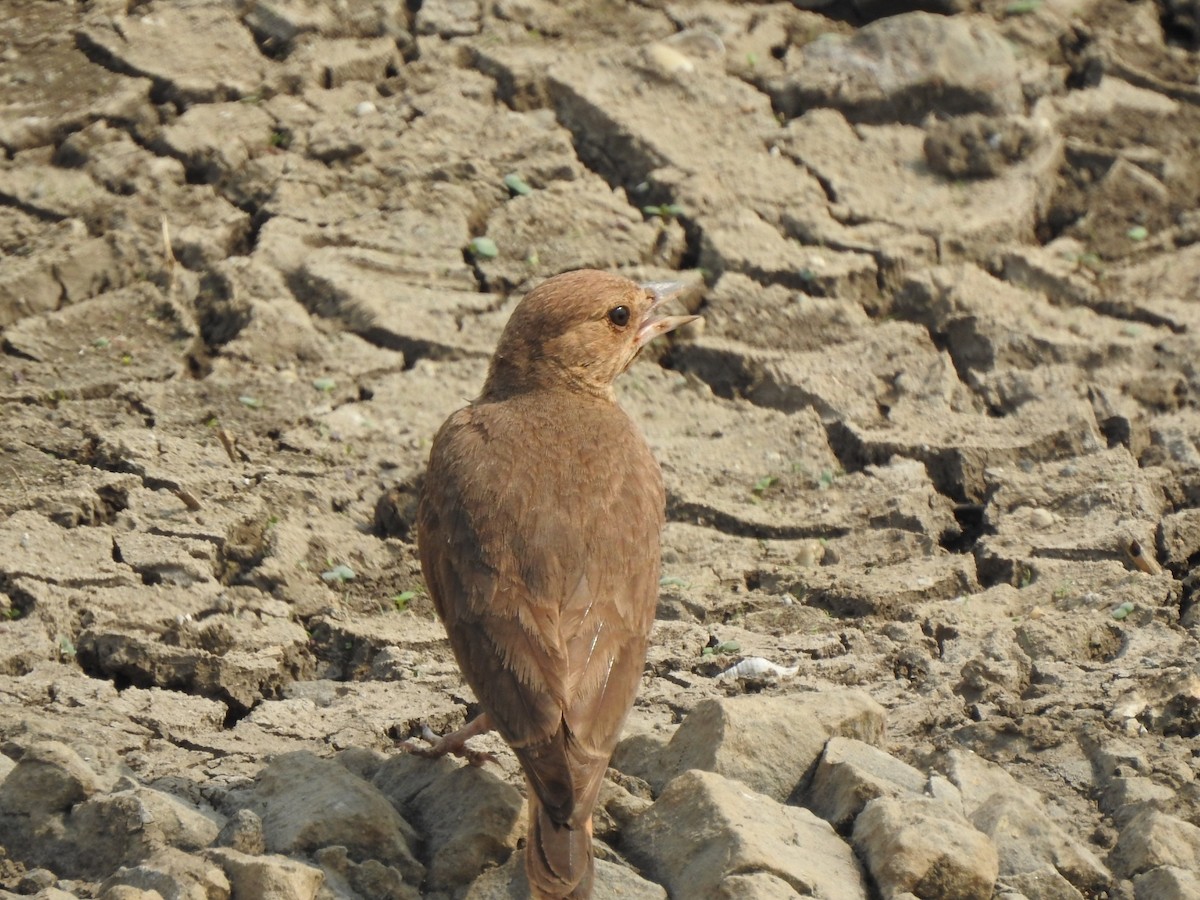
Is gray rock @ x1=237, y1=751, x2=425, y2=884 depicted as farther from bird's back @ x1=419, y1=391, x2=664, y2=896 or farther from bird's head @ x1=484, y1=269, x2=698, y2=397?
bird's head @ x1=484, y1=269, x2=698, y2=397

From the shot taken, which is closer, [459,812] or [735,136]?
[459,812]

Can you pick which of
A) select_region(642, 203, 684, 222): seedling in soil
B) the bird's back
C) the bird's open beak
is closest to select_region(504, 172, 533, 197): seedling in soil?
select_region(642, 203, 684, 222): seedling in soil

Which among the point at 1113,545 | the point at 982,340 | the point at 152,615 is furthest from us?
the point at 982,340

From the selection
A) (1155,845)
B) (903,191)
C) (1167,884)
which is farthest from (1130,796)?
(903,191)

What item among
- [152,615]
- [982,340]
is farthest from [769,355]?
[152,615]

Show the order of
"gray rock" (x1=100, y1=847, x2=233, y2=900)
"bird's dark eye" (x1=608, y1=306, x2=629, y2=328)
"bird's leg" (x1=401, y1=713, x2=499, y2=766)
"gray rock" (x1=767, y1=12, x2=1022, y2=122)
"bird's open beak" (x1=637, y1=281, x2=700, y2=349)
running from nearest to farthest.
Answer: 1. "gray rock" (x1=100, y1=847, x2=233, y2=900)
2. "bird's leg" (x1=401, y1=713, x2=499, y2=766)
3. "bird's dark eye" (x1=608, y1=306, x2=629, y2=328)
4. "bird's open beak" (x1=637, y1=281, x2=700, y2=349)
5. "gray rock" (x1=767, y1=12, x2=1022, y2=122)

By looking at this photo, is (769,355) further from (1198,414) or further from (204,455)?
(204,455)

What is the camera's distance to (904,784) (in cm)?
438

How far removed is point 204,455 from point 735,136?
2.89 meters

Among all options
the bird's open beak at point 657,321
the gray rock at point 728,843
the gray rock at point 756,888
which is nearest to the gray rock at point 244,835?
the gray rock at point 728,843

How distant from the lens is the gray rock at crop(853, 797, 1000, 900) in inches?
156

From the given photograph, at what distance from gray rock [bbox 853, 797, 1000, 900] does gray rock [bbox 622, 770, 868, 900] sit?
3.2 inches

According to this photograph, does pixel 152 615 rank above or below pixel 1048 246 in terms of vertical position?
below

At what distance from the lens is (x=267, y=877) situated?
375 cm
